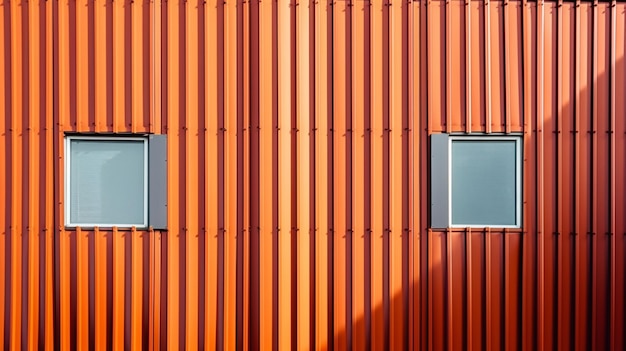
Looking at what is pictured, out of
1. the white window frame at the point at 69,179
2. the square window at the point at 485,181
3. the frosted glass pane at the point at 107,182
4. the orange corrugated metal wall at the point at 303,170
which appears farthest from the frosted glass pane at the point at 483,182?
the frosted glass pane at the point at 107,182

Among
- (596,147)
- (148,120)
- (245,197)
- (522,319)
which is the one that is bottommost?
(522,319)

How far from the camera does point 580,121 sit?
4.48 m

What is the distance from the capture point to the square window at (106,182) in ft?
14.8

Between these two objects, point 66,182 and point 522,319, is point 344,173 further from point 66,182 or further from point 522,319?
point 66,182

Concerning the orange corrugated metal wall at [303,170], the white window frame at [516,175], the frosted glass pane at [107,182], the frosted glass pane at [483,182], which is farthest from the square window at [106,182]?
the frosted glass pane at [483,182]

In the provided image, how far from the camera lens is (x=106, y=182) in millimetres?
4508

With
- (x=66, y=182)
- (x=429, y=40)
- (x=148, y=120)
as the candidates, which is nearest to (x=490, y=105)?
(x=429, y=40)

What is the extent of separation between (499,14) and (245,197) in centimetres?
297

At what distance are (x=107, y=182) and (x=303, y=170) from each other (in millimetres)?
1873

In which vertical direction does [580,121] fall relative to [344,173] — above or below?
above

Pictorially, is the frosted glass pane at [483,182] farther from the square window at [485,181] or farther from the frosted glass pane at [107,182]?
the frosted glass pane at [107,182]

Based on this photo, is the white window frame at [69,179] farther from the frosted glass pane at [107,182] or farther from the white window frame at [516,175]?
the white window frame at [516,175]

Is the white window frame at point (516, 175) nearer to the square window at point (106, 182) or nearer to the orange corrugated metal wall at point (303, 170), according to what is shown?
the orange corrugated metal wall at point (303, 170)

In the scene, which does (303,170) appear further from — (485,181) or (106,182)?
(106,182)
